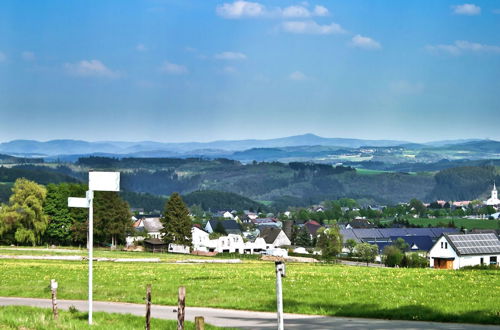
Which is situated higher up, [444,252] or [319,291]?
[319,291]

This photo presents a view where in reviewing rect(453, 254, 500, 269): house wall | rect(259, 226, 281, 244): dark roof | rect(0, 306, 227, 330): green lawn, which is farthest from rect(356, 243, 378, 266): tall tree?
rect(0, 306, 227, 330): green lawn

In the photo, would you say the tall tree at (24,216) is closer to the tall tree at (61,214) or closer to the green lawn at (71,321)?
the tall tree at (61,214)

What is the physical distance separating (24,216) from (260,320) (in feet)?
243

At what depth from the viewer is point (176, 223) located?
11069 cm

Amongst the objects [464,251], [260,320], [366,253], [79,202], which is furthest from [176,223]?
[79,202]

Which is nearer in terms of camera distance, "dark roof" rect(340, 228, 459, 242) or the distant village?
the distant village

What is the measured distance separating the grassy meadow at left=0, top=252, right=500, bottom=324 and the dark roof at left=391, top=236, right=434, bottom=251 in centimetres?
12849

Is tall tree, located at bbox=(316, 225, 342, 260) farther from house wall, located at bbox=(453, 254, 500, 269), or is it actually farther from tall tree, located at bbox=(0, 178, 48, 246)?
tall tree, located at bbox=(0, 178, 48, 246)

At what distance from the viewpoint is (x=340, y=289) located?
1267 inches

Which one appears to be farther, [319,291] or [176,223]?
[176,223]

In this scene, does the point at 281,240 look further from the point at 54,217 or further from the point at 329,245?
the point at 54,217

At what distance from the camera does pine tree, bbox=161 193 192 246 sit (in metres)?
110

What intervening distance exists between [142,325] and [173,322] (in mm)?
876

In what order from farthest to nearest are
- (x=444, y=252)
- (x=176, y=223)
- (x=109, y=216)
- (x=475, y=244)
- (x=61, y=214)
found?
(x=176, y=223) → (x=109, y=216) → (x=61, y=214) → (x=444, y=252) → (x=475, y=244)
